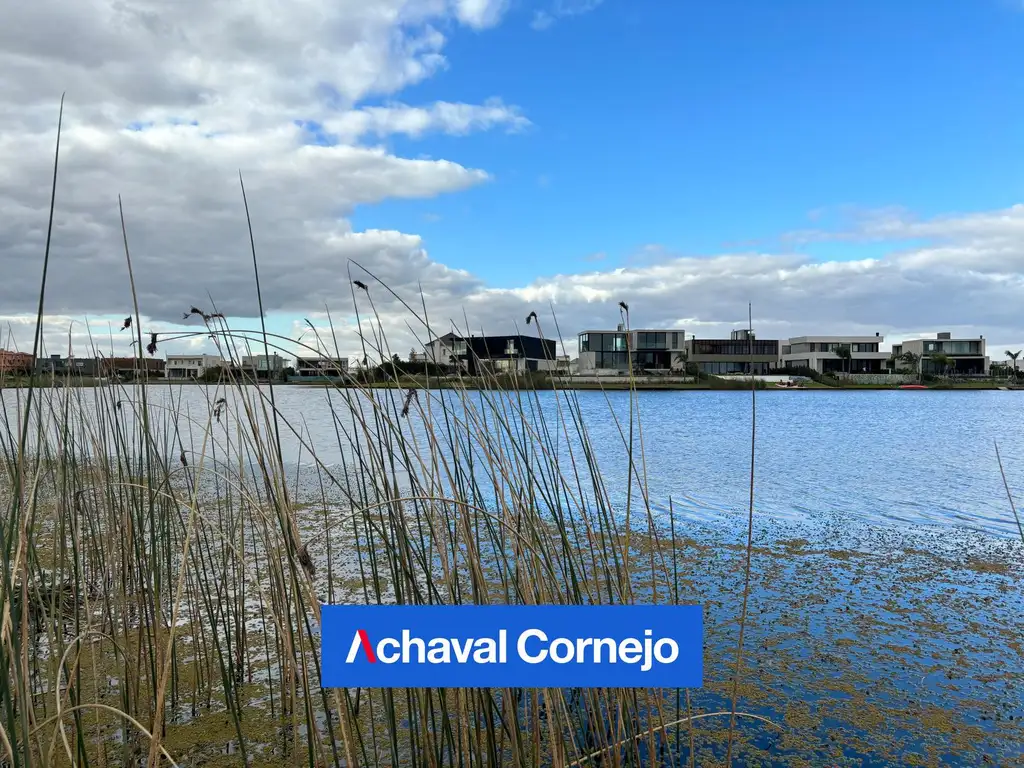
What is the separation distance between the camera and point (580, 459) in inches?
338

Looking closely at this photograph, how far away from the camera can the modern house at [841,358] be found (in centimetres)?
5350

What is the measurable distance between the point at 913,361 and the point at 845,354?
4.89m

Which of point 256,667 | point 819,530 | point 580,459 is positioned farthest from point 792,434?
point 256,667

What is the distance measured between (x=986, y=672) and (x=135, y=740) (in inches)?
121

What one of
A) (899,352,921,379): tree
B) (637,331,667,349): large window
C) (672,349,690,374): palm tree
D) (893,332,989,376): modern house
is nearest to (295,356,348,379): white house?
(672,349,690,374): palm tree

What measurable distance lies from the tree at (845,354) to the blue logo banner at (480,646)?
2262 inches

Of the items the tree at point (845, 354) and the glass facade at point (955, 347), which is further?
the glass facade at point (955, 347)

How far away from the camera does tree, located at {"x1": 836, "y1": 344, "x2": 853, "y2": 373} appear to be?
5256 cm

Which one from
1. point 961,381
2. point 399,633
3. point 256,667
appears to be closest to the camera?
point 399,633

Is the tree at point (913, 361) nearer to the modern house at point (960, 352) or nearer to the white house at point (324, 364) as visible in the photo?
the modern house at point (960, 352)

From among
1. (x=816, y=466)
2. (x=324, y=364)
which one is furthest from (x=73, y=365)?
(x=816, y=466)

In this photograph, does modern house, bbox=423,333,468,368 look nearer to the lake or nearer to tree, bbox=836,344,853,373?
the lake

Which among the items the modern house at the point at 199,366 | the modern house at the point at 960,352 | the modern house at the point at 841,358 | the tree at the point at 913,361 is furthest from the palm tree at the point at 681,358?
the modern house at the point at 199,366

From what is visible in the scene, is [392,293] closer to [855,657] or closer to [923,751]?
[923,751]
